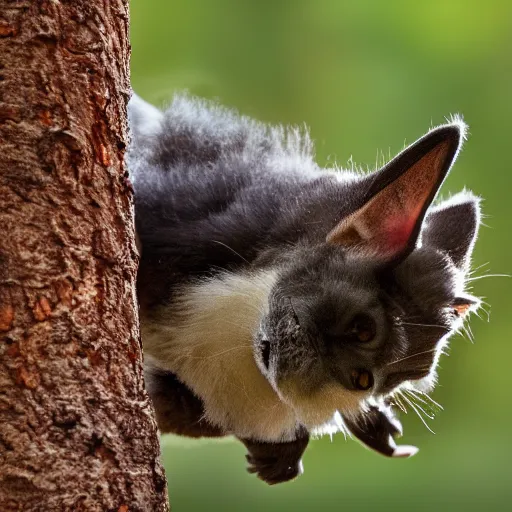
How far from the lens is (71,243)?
177cm

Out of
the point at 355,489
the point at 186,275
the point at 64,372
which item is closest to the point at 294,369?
the point at 186,275

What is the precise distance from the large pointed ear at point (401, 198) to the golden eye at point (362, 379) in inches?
13.4

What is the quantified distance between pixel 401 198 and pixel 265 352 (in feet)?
2.00

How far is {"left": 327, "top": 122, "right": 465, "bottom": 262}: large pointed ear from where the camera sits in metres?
2.33

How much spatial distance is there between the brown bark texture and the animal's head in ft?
2.56

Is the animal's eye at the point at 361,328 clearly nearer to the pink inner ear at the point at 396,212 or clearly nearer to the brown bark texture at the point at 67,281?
the pink inner ear at the point at 396,212

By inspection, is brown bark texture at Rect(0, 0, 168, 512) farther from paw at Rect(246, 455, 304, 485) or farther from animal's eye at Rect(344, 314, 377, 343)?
paw at Rect(246, 455, 304, 485)

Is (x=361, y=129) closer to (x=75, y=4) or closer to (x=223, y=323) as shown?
(x=223, y=323)

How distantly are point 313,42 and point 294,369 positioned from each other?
3.60m

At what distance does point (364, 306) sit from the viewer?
2.55m

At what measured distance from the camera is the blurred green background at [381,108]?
5.11 m

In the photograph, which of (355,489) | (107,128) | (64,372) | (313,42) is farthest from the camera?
(313,42)

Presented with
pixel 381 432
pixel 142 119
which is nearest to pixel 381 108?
pixel 142 119

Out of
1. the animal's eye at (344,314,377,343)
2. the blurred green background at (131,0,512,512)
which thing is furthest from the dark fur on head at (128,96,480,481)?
the blurred green background at (131,0,512,512)
